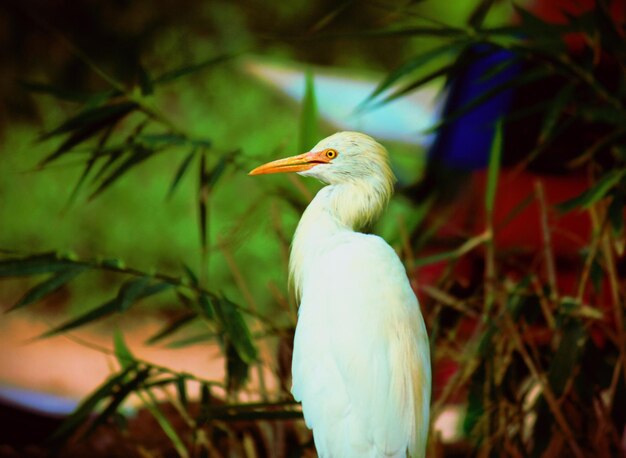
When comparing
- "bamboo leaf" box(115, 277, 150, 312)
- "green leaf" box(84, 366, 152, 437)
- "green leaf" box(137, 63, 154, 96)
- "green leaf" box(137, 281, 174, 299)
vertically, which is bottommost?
"green leaf" box(84, 366, 152, 437)

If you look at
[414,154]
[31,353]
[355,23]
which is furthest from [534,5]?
[31,353]

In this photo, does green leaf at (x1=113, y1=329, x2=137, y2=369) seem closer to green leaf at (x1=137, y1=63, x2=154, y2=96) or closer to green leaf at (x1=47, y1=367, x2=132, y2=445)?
green leaf at (x1=47, y1=367, x2=132, y2=445)

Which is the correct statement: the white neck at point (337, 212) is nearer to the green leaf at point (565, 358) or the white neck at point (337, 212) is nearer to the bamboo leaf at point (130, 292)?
the bamboo leaf at point (130, 292)

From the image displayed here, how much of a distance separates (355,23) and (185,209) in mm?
1109

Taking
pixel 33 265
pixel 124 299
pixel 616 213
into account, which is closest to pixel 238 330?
pixel 124 299

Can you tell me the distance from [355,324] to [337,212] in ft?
0.25

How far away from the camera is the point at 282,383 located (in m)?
1.01

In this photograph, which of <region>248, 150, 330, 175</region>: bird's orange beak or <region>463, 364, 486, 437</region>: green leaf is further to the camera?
<region>463, 364, 486, 437</region>: green leaf

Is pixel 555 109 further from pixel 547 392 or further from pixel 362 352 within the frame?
pixel 362 352

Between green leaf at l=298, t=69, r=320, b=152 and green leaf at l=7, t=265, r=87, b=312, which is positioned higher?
green leaf at l=298, t=69, r=320, b=152

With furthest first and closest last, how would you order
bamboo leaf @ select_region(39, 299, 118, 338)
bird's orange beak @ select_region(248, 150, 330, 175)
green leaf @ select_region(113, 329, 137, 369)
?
green leaf @ select_region(113, 329, 137, 369) → bamboo leaf @ select_region(39, 299, 118, 338) → bird's orange beak @ select_region(248, 150, 330, 175)

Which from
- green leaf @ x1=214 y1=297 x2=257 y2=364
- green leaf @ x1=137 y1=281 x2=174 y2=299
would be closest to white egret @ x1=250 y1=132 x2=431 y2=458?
green leaf @ x1=214 y1=297 x2=257 y2=364

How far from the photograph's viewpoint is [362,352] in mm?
506

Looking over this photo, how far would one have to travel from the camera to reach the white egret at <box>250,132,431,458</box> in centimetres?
50
